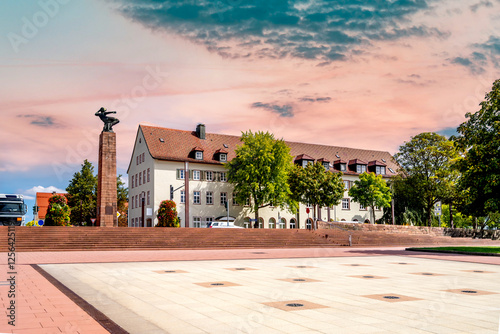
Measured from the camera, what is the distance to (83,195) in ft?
231

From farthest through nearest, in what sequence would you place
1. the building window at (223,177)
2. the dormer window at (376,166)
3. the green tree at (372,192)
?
1. the dormer window at (376,166)
2. the building window at (223,177)
3. the green tree at (372,192)

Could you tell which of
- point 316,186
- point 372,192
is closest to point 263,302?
point 316,186

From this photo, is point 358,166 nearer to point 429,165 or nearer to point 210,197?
point 429,165

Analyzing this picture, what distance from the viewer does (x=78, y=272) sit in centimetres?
1503

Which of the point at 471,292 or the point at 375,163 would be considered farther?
the point at 375,163

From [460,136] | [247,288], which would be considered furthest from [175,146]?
[247,288]

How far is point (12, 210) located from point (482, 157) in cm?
3477

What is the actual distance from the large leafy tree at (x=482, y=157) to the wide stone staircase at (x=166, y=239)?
12.4m

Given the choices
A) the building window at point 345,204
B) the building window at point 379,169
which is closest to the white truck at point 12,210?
the building window at point 345,204

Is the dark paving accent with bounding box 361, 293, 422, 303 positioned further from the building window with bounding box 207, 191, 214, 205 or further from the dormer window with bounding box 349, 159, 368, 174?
the dormer window with bounding box 349, 159, 368, 174

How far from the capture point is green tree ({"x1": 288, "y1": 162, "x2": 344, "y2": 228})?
200 feet

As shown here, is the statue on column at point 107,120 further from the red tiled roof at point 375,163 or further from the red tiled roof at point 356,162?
the red tiled roof at point 375,163

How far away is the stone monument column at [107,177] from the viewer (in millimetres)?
37969

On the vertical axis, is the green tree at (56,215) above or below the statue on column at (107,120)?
below
